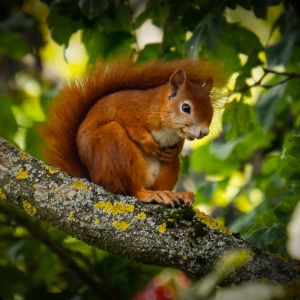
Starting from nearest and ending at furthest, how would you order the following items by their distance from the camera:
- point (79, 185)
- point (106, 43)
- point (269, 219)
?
point (79, 185)
point (269, 219)
point (106, 43)

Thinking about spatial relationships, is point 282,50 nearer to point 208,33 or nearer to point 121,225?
point 208,33

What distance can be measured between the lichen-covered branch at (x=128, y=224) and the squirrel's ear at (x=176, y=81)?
0.68m

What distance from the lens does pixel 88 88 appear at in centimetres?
194

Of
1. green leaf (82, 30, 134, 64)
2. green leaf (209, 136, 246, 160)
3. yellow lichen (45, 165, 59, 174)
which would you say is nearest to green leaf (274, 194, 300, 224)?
yellow lichen (45, 165, 59, 174)

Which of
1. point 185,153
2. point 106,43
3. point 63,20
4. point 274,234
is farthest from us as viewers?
point 185,153

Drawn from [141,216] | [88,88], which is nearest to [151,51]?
[88,88]

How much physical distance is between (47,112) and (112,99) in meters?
0.32

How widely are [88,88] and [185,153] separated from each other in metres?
0.82

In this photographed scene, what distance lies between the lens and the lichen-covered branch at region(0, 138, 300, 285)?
51.7 inches

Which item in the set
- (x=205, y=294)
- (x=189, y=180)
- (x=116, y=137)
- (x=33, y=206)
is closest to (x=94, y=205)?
(x=33, y=206)

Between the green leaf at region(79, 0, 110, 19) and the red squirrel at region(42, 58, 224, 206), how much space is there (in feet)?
0.75

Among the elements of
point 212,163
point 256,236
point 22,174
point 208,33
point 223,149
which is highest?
point 208,33

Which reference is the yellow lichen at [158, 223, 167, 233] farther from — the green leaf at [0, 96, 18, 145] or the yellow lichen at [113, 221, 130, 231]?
the green leaf at [0, 96, 18, 145]

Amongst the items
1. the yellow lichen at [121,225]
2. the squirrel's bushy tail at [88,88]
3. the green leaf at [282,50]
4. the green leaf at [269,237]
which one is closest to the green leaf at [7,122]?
the squirrel's bushy tail at [88,88]
